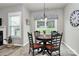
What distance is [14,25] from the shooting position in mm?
2771

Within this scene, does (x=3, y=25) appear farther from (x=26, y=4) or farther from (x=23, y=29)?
(x=26, y=4)

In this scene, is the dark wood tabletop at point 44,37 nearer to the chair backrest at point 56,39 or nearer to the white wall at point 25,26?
the chair backrest at point 56,39

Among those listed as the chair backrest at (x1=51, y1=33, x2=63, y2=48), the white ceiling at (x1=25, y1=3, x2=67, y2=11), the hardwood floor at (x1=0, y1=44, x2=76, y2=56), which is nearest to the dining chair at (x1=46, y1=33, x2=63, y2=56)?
the chair backrest at (x1=51, y1=33, x2=63, y2=48)

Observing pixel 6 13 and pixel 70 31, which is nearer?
pixel 6 13

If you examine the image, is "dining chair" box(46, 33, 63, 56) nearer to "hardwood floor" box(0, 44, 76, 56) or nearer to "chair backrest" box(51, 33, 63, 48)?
"chair backrest" box(51, 33, 63, 48)

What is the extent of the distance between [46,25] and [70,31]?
626 mm

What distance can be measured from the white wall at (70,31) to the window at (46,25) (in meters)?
0.29

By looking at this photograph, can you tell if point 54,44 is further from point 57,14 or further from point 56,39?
point 57,14

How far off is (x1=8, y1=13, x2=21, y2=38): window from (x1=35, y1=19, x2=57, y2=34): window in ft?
1.43

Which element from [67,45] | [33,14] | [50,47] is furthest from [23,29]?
[67,45]

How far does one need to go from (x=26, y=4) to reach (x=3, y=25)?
74cm

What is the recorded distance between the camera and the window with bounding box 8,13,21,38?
8.95 ft

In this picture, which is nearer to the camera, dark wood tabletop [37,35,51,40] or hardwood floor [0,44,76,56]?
hardwood floor [0,44,76,56]

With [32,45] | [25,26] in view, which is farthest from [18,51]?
[25,26]
